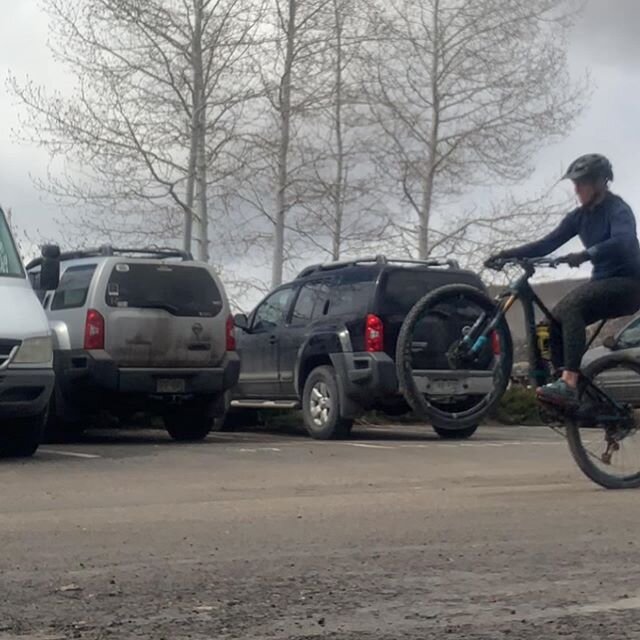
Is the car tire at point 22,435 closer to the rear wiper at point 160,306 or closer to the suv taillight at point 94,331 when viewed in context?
the suv taillight at point 94,331

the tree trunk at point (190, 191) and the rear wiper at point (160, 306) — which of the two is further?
the tree trunk at point (190, 191)

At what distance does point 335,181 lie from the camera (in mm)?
29094

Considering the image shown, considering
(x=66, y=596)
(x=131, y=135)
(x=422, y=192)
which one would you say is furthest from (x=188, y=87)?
(x=66, y=596)

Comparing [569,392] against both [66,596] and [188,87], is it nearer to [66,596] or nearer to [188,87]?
[66,596]

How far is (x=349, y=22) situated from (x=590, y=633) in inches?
918

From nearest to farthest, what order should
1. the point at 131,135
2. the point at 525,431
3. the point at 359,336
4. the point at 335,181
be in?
the point at 359,336 → the point at 525,431 → the point at 131,135 → the point at 335,181

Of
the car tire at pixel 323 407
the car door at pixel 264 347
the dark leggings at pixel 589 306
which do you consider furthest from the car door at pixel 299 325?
the dark leggings at pixel 589 306

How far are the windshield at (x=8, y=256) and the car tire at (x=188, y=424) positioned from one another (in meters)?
3.05

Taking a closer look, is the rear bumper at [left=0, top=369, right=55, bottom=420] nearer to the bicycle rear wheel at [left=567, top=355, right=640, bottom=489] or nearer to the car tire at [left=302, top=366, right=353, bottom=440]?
the car tire at [left=302, top=366, right=353, bottom=440]

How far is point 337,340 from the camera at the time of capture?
52.8ft

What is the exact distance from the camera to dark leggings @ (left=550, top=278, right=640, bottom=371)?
8.73m

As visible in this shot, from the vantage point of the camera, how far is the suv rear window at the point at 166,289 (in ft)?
48.8

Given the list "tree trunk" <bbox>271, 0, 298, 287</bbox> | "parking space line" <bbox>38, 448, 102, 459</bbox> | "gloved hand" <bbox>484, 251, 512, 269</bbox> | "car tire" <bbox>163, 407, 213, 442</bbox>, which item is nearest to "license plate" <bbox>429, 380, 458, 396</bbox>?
"gloved hand" <bbox>484, 251, 512, 269</bbox>

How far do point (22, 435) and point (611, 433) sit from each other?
18.7 feet
